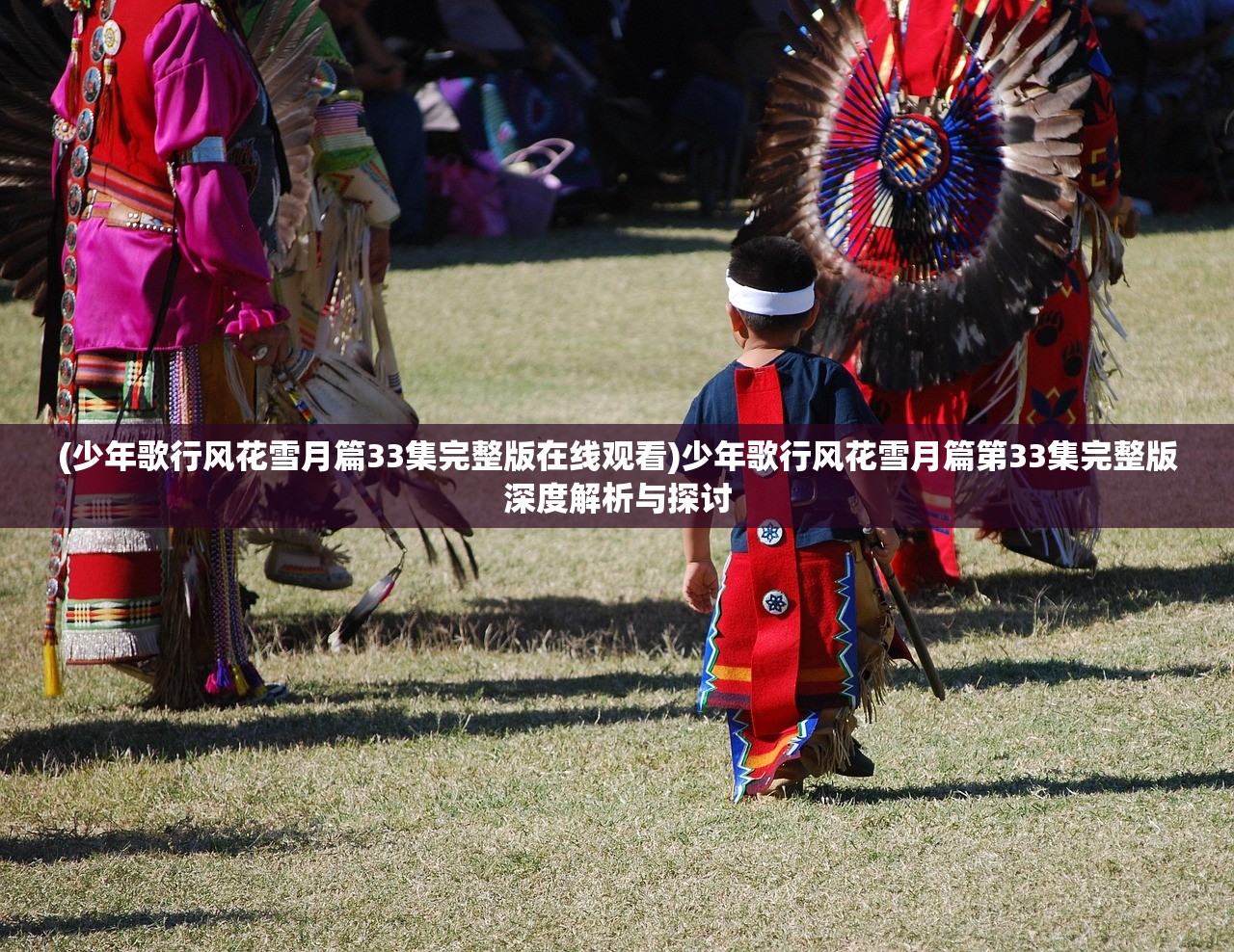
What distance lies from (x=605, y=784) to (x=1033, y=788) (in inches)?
32.3

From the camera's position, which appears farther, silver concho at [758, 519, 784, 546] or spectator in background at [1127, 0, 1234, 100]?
spectator in background at [1127, 0, 1234, 100]

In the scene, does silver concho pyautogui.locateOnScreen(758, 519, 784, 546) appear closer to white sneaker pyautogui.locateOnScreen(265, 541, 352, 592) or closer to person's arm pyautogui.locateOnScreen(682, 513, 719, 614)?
person's arm pyautogui.locateOnScreen(682, 513, 719, 614)

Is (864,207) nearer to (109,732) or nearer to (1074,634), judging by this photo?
(1074,634)

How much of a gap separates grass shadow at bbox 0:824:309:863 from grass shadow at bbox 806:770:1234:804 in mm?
1021

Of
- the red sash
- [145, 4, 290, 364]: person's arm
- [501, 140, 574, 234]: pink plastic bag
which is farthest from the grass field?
[501, 140, 574, 234]: pink plastic bag

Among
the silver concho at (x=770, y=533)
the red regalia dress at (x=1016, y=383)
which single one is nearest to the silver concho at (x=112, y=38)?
the silver concho at (x=770, y=533)

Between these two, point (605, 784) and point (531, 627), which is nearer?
point (605, 784)

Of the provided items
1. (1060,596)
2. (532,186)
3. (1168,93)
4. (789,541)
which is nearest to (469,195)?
A: (532,186)

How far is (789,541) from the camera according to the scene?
8.86 feet

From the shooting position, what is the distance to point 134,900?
2.57 meters

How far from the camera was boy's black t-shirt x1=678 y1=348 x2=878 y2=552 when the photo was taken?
2.68m

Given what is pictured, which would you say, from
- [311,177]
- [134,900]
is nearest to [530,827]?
[134,900]

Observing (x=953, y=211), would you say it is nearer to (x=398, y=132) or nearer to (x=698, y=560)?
(x=698, y=560)

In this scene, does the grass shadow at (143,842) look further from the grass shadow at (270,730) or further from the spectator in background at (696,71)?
the spectator in background at (696,71)
